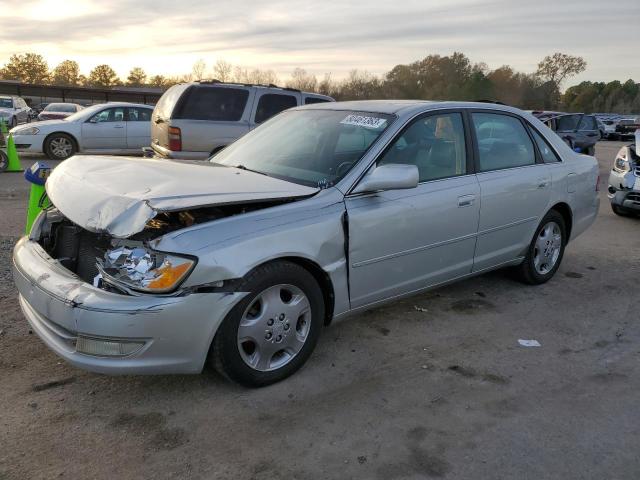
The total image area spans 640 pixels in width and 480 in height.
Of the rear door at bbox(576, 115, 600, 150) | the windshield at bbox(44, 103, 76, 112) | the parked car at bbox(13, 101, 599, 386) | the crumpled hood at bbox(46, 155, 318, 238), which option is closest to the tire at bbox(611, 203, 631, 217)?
the parked car at bbox(13, 101, 599, 386)

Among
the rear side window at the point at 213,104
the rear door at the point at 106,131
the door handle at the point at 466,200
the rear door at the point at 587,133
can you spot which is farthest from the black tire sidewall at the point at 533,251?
the rear door at the point at 587,133

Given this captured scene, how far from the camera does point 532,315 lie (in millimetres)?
4457

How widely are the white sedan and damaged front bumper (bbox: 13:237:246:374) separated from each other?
1202 centimetres

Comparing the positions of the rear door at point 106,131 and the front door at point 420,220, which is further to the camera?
the rear door at point 106,131

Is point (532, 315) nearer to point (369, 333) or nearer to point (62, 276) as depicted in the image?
point (369, 333)

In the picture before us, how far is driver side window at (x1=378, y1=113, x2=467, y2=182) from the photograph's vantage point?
12.5 ft

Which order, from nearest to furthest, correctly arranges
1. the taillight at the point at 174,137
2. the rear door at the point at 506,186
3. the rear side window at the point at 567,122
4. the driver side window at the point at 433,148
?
the driver side window at the point at 433,148
the rear door at the point at 506,186
the taillight at the point at 174,137
the rear side window at the point at 567,122

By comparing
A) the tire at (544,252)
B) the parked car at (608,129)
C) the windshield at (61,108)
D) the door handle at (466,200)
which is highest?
the windshield at (61,108)

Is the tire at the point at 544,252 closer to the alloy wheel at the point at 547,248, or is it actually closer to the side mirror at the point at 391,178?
the alloy wheel at the point at 547,248

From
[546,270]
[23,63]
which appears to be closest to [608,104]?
[546,270]

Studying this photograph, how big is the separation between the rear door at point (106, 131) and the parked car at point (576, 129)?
1314 centimetres

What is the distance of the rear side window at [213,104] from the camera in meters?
9.56

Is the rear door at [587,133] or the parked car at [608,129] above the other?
the rear door at [587,133]

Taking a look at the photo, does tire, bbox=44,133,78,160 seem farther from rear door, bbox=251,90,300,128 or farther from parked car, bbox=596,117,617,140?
parked car, bbox=596,117,617,140
